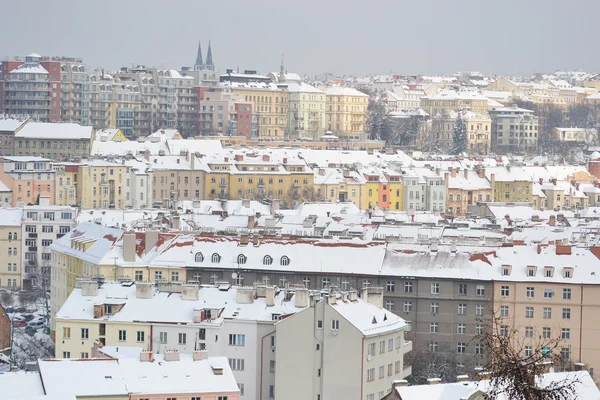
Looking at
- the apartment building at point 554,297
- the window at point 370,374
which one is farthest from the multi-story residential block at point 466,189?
the window at point 370,374

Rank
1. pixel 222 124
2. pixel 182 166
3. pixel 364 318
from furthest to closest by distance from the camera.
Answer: pixel 222 124 → pixel 182 166 → pixel 364 318

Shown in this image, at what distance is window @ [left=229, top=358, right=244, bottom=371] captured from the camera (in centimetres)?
3003

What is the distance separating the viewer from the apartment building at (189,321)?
30.0 meters

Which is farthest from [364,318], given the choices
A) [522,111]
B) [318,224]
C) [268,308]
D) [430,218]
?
[522,111]

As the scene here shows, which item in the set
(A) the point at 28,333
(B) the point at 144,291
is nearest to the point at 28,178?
(A) the point at 28,333

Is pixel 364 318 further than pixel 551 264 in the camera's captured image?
No

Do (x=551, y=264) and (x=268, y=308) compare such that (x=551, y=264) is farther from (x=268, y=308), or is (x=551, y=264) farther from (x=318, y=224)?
(x=318, y=224)

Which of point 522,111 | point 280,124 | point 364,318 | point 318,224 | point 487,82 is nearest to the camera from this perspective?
point 364,318

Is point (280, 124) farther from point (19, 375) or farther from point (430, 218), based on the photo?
point (19, 375)

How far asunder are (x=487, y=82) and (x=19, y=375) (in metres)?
146

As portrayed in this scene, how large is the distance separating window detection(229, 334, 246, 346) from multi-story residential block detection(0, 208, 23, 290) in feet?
73.1

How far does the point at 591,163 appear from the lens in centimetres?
8769

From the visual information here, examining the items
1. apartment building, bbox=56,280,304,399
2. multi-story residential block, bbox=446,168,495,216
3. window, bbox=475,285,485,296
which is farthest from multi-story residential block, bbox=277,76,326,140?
apartment building, bbox=56,280,304,399

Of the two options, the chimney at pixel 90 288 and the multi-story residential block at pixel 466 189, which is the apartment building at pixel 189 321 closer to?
the chimney at pixel 90 288
